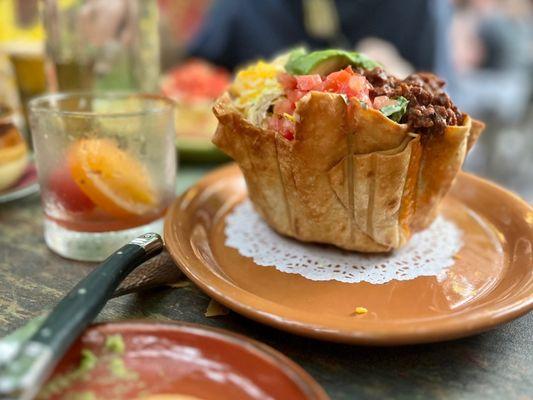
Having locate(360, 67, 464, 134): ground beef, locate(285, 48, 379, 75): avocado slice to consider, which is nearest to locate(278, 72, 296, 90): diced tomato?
locate(285, 48, 379, 75): avocado slice

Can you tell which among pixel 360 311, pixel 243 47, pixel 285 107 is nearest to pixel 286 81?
pixel 285 107

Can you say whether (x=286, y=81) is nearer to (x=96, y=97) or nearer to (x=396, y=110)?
(x=396, y=110)

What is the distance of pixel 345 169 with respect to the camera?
918 millimetres

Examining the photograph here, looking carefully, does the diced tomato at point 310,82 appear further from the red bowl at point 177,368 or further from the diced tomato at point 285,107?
the red bowl at point 177,368

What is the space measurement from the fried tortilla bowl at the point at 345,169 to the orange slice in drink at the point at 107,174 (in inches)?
6.6

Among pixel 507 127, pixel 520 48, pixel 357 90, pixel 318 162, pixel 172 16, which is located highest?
pixel 357 90

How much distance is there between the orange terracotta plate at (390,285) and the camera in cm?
69

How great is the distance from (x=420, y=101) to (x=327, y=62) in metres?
0.18

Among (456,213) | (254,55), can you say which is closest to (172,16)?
(254,55)

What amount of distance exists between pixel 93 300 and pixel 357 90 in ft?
1.70

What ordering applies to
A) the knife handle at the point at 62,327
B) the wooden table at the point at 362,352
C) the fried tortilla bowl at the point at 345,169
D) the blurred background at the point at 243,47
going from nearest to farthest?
the knife handle at the point at 62,327 < the wooden table at the point at 362,352 < the fried tortilla bowl at the point at 345,169 < the blurred background at the point at 243,47

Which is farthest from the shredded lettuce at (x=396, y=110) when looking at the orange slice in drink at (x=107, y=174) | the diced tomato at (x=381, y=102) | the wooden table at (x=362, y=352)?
the orange slice in drink at (x=107, y=174)

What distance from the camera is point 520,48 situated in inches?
183

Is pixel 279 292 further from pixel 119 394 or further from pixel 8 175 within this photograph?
pixel 8 175
